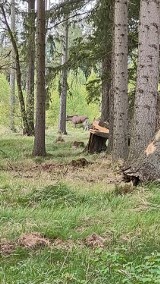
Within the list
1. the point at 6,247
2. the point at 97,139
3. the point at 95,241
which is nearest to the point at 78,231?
the point at 95,241

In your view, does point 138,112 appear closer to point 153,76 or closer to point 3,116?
point 153,76

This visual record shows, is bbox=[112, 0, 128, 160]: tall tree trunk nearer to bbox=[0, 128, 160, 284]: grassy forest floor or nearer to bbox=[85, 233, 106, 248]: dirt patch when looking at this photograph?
bbox=[0, 128, 160, 284]: grassy forest floor

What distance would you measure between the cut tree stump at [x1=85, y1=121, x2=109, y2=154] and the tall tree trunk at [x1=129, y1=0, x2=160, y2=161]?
6134 mm

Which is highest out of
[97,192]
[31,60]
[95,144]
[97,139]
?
[31,60]

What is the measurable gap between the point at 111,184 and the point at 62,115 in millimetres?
21605

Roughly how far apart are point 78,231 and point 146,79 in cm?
490

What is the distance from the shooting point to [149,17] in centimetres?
930

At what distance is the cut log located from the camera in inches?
309

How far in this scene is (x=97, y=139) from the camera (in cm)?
1599

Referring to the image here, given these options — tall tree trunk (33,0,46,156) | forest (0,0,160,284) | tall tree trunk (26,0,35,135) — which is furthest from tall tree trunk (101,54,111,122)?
tall tree trunk (26,0,35,135)

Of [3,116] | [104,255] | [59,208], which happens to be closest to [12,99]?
[3,116]

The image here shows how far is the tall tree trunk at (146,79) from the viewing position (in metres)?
9.33

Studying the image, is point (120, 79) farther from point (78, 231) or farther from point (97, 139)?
point (78, 231)

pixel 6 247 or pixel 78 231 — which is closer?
pixel 6 247
